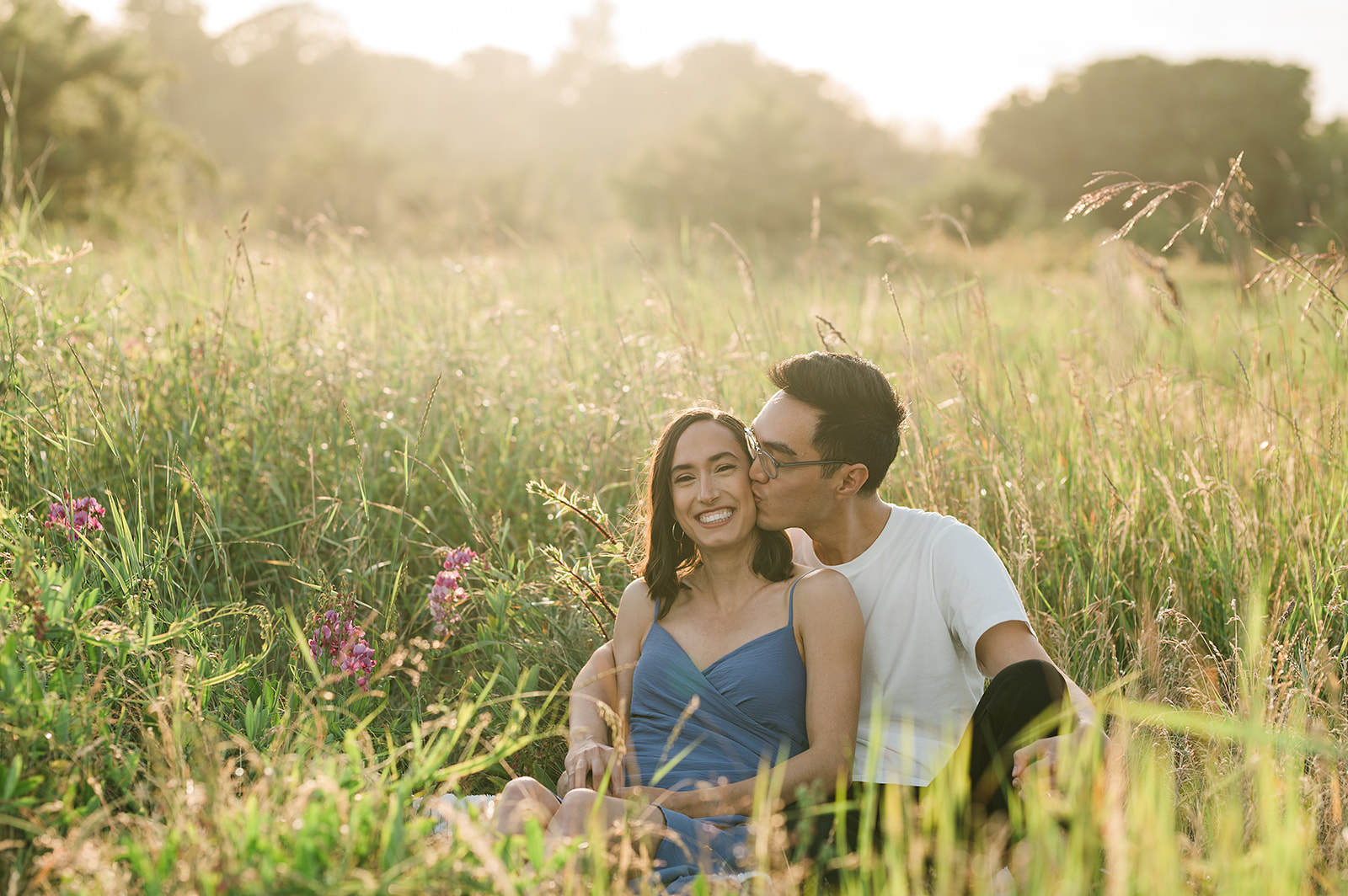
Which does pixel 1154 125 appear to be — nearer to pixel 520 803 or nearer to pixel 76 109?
pixel 76 109

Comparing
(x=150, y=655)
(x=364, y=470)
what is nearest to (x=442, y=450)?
(x=364, y=470)

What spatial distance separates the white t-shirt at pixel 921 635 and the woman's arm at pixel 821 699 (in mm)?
91

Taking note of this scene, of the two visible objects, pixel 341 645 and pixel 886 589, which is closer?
pixel 886 589

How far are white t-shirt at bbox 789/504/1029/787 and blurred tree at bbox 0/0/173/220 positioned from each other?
464 inches

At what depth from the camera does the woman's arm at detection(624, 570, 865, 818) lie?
2.30m

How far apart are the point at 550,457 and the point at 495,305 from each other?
141 cm

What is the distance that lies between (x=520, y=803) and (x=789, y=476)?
1.14 meters

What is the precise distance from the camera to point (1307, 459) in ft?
10.5

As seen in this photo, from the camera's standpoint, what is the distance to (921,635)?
2521mm

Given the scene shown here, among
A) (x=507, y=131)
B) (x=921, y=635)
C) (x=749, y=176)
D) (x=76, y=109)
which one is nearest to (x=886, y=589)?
(x=921, y=635)

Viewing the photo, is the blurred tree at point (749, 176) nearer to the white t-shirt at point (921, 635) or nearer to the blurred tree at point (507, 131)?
the blurred tree at point (507, 131)

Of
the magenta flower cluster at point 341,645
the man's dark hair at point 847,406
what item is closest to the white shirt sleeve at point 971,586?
the man's dark hair at point 847,406

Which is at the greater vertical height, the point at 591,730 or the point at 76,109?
the point at 76,109

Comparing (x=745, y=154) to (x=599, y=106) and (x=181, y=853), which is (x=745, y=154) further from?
(x=599, y=106)
